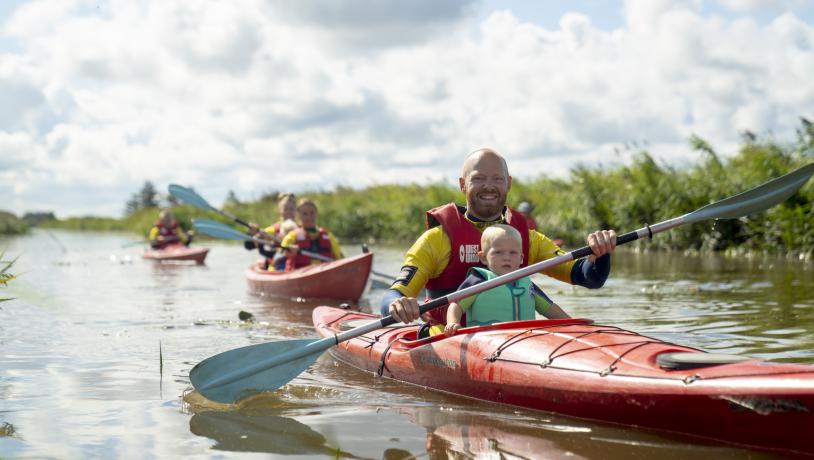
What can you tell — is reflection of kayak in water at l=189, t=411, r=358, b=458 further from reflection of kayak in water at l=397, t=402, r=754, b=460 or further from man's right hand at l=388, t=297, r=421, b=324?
man's right hand at l=388, t=297, r=421, b=324

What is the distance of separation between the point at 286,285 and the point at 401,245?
38.0ft

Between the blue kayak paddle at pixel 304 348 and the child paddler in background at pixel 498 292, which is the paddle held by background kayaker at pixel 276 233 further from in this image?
the child paddler in background at pixel 498 292

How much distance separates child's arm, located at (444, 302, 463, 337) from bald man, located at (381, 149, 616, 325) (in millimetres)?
320

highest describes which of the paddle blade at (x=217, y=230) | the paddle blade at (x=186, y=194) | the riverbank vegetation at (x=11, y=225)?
the riverbank vegetation at (x=11, y=225)

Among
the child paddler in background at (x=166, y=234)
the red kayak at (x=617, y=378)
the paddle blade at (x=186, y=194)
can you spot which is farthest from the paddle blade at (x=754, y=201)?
the child paddler in background at (x=166, y=234)

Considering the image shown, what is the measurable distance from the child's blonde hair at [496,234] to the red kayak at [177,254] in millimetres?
12743

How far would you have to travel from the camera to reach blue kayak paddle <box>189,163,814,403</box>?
4.24 metres

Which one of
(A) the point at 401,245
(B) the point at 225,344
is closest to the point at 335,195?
(A) the point at 401,245

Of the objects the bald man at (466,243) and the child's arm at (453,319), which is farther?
the bald man at (466,243)

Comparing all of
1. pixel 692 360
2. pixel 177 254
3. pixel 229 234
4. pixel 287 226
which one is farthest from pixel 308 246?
pixel 692 360

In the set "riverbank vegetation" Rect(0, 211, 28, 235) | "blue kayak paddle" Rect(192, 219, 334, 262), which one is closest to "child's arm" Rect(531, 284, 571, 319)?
"blue kayak paddle" Rect(192, 219, 334, 262)

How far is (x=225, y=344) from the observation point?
6.41 meters

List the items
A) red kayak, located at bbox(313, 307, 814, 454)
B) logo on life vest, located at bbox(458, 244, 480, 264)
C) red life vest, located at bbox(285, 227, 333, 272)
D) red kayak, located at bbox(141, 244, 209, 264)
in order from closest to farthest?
red kayak, located at bbox(313, 307, 814, 454)
logo on life vest, located at bbox(458, 244, 480, 264)
red life vest, located at bbox(285, 227, 333, 272)
red kayak, located at bbox(141, 244, 209, 264)

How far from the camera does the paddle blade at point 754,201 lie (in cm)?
427
